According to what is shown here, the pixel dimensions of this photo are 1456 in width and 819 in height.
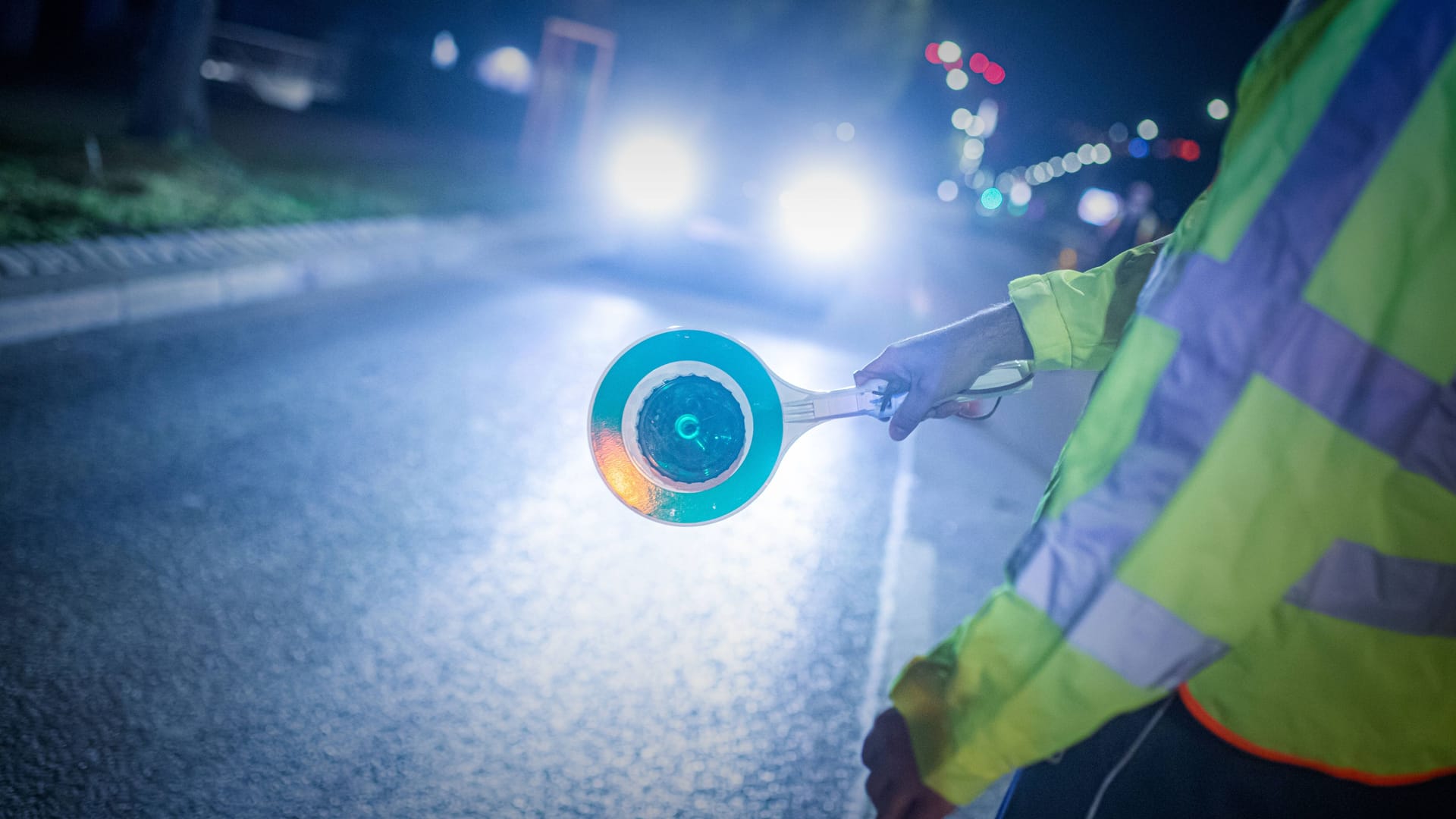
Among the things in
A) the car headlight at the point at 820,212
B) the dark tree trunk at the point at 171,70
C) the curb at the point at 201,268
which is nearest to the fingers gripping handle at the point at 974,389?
the curb at the point at 201,268

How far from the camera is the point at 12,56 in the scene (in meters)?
17.2

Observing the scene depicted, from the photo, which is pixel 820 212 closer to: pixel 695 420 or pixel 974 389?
pixel 974 389

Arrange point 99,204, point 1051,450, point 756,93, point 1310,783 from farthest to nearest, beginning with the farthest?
point 756,93 < point 99,204 < point 1051,450 < point 1310,783

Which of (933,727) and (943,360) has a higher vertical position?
(943,360)

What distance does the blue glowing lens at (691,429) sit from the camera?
1555 mm

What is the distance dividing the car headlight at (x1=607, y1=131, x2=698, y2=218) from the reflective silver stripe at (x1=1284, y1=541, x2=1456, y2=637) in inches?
603

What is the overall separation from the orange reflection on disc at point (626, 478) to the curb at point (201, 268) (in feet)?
18.7

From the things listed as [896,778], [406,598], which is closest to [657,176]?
[406,598]

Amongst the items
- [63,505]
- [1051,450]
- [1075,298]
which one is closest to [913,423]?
[1075,298]

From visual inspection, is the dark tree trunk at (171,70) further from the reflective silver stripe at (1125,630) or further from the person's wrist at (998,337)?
the reflective silver stripe at (1125,630)

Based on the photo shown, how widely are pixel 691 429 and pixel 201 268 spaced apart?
23.6ft

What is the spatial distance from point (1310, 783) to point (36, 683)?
3.29 meters

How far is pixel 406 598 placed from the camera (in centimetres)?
354

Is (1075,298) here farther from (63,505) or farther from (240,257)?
(240,257)
